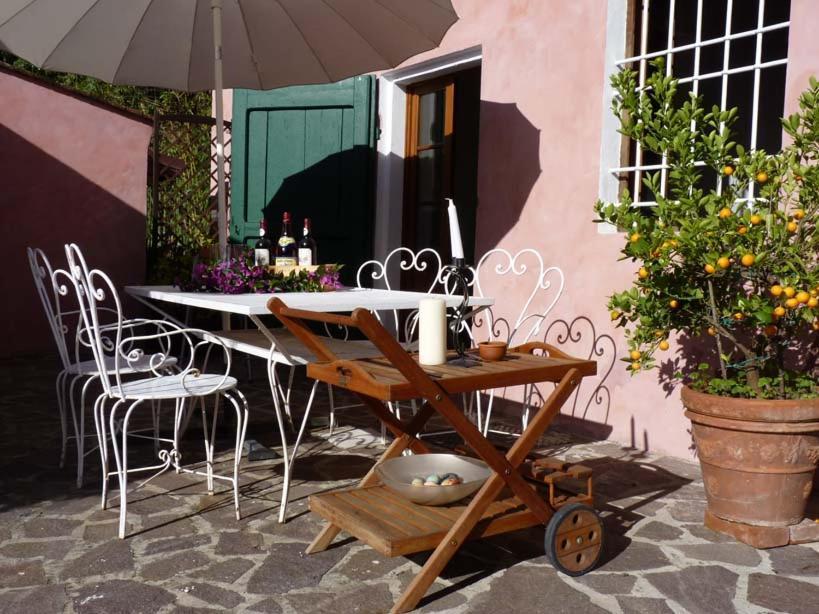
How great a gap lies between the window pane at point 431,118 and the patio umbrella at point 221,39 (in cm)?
177

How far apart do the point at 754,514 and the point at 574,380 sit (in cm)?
99

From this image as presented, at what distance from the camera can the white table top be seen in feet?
10.8

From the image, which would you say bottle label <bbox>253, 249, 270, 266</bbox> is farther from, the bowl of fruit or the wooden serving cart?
the bowl of fruit

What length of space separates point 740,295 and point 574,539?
3.78 feet

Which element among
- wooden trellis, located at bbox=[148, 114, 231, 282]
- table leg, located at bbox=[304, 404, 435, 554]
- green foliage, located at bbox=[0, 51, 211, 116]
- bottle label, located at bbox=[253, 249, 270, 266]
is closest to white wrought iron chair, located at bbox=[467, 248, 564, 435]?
bottle label, located at bbox=[253, 249, 270, 266]

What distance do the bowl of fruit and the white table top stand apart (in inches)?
29.0

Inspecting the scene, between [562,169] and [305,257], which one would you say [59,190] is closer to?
[305,257]

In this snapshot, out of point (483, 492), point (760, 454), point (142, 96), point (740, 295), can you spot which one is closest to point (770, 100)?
point (740, 295)

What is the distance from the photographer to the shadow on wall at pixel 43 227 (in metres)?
7.07

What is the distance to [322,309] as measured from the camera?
133 inches

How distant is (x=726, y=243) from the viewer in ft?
9.91

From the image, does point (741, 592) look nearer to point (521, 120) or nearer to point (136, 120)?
point (521, 120)

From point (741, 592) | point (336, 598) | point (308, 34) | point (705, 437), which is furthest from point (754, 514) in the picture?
point (308, 34)

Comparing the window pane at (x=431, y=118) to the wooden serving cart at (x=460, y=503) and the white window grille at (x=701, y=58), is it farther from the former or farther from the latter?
the wooden serving cart at (x=460, y=503)
